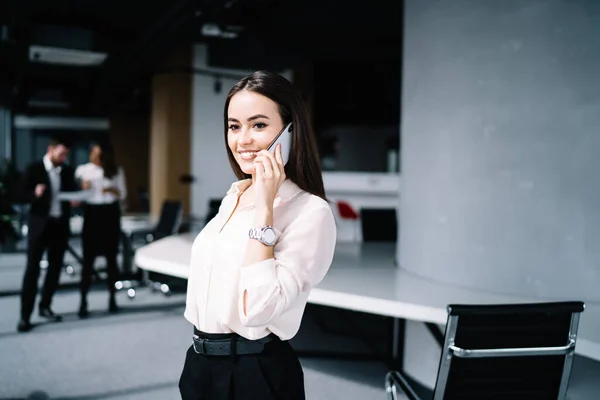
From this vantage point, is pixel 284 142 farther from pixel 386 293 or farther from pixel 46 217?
pixel 46 217

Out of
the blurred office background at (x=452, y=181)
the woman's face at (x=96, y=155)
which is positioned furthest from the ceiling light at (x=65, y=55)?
the woman's face at (x=96, y=155)

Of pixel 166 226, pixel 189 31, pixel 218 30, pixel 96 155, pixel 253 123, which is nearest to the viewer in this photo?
pixel 253 123

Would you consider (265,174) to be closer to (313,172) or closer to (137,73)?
(313,172)

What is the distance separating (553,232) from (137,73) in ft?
28.8

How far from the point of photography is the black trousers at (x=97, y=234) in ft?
15.2

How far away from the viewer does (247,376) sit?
1120 mm

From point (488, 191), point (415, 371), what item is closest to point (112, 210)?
point (415, 371)

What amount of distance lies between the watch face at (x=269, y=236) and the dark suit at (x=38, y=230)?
12.2 ft

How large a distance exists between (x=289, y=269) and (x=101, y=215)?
4036 mm

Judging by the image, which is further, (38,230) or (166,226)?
(166,226)

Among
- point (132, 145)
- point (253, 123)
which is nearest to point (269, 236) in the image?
point (253, 123)

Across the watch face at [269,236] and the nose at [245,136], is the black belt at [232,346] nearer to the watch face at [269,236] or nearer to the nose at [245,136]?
the watch face at [269,236]

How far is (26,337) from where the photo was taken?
405 cm

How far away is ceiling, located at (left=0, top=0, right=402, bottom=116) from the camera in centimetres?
623
